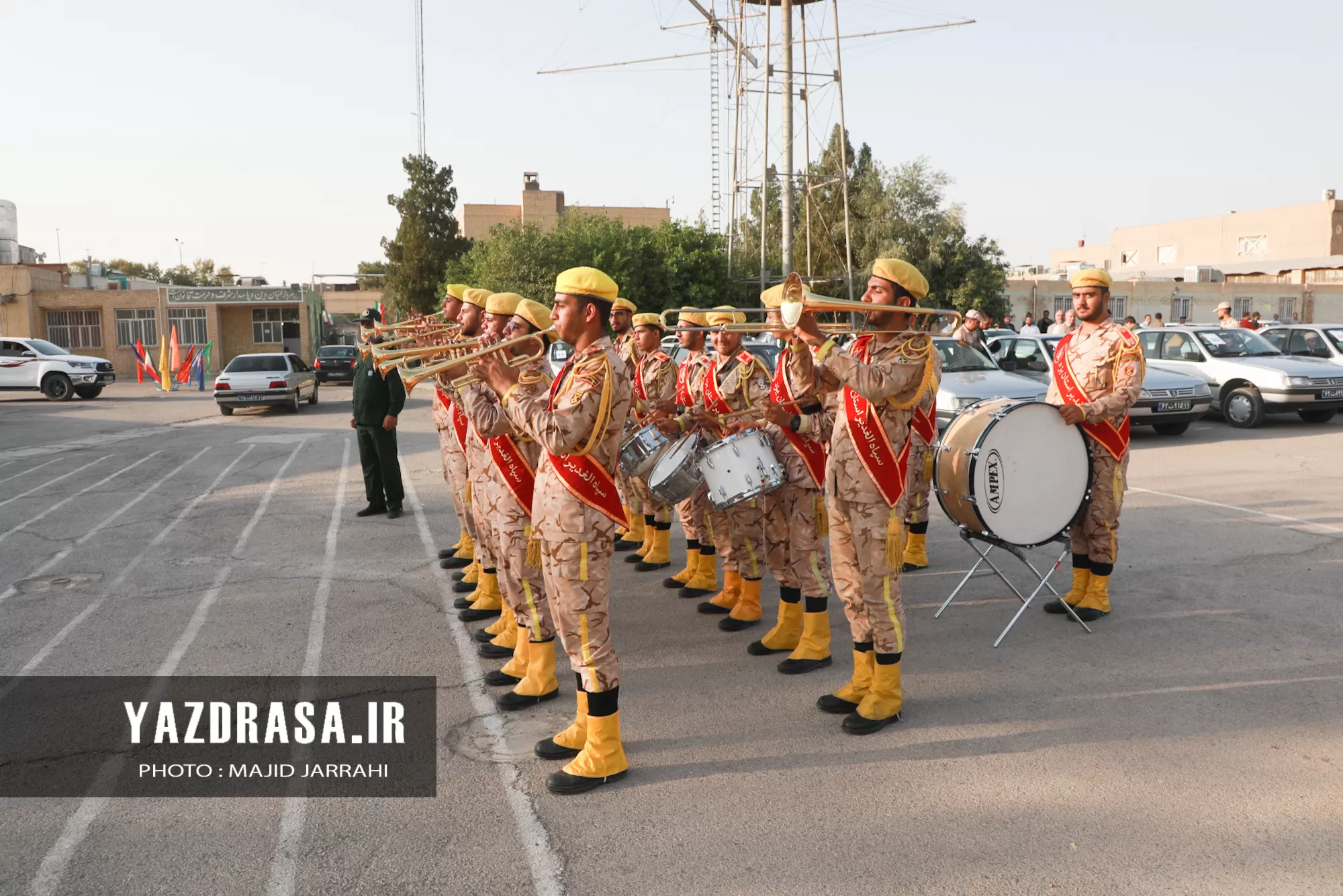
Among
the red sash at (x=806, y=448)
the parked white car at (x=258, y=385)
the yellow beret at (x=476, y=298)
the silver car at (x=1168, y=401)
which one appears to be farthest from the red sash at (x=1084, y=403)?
the parked white car at (x=258, y=385)

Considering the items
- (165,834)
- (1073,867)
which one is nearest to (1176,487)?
(1073,867)

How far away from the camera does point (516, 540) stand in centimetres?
485

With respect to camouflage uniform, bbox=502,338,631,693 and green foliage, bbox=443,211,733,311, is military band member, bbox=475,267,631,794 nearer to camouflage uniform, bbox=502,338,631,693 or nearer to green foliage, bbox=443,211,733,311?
camouflage uniform, bbox=502,338,631,693

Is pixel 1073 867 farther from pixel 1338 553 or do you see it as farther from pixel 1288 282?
pixel 1288 282

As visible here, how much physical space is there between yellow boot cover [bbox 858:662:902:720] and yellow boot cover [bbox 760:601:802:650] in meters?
1.06

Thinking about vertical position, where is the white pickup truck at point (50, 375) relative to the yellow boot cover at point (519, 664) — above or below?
above

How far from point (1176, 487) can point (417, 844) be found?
9.49 meters

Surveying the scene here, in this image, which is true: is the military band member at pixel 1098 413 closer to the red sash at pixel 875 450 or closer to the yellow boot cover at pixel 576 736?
the red sash at pixel 875 450

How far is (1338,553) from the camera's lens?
291 inches

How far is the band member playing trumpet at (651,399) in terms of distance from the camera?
6719 mm

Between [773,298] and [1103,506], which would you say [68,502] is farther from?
[1103,506]

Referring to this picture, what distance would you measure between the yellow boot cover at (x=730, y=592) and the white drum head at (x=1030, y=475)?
1731mm

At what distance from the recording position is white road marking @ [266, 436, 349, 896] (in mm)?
3361

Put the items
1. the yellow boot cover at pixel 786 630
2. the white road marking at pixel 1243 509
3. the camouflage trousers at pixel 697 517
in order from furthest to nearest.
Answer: the white road marking at pixel 1243 509, the camouflage trousers at pixel 697 517, the yellow boot cover at pixel 786 630
